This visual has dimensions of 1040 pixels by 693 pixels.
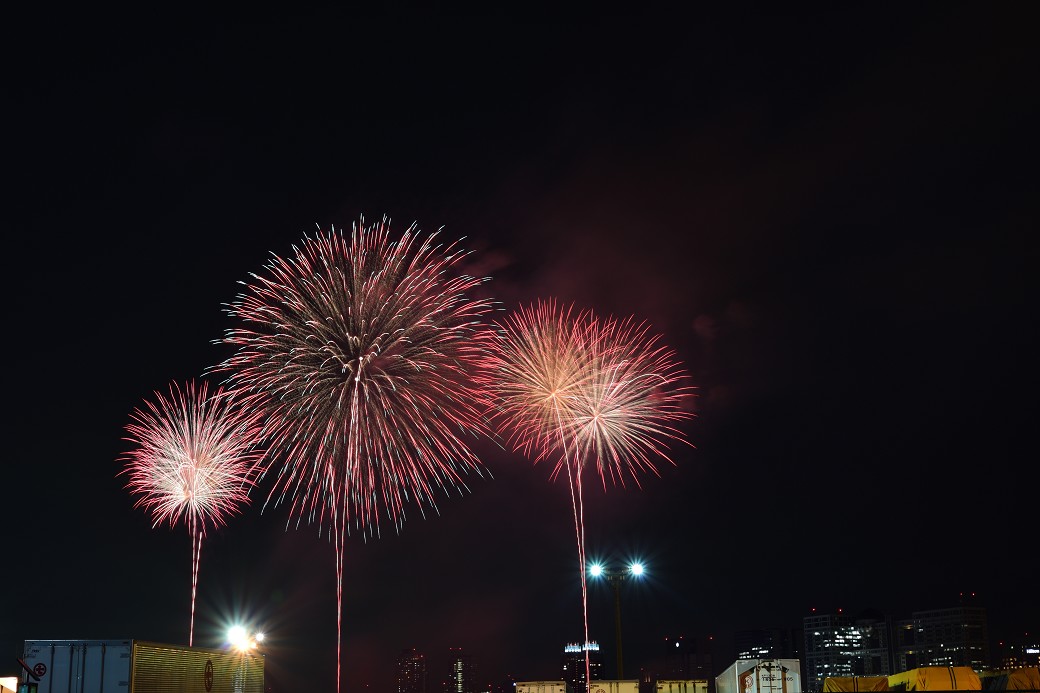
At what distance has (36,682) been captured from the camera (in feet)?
101

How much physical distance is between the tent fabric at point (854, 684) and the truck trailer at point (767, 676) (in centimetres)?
184

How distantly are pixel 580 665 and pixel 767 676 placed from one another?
63.8 m

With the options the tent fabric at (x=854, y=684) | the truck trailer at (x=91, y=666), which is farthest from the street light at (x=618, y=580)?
the truck trailer at (x=91, y=666)

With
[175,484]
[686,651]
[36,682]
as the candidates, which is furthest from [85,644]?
[686,651]

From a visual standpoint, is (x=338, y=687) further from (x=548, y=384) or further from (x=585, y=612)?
(x=548, y=384)

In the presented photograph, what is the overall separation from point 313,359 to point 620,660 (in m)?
25.7

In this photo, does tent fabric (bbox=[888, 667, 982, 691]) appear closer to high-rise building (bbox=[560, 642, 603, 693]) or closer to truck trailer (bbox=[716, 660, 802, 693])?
truck trailer (bbox=[716, 660, 802, 693])

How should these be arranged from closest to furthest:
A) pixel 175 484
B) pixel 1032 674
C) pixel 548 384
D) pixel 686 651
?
pixel 1032 674 → pixel 548 384 → pixel 175 484 → pixel 686 651

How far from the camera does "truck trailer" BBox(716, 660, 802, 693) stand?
39.0m

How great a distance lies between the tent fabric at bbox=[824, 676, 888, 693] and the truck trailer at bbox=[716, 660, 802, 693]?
1.84 m

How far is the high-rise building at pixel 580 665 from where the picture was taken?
61.4 m

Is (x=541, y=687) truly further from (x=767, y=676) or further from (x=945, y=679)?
(x=945, y=679)

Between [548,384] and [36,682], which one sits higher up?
[548,384]

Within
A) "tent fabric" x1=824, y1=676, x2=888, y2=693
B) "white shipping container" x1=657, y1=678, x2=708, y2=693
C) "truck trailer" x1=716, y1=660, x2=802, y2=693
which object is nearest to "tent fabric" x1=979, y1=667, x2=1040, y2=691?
"tent fabric" x1=824, y1=676, x2=888, y2=693
